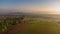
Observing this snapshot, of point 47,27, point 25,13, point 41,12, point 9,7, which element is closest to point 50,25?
point 47,27

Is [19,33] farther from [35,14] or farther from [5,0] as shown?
[5,0]

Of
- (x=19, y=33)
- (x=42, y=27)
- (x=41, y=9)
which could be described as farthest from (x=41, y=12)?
(x=19, y=33)

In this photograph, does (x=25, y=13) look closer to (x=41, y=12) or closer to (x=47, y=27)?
(x=41, y=12)

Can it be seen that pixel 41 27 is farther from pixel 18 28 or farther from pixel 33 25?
pixel 18 28

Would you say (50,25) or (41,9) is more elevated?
(41,9)

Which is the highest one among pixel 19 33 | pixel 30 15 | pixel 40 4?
pixel 40 4

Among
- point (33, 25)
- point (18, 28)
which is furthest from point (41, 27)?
point (18, 28)
